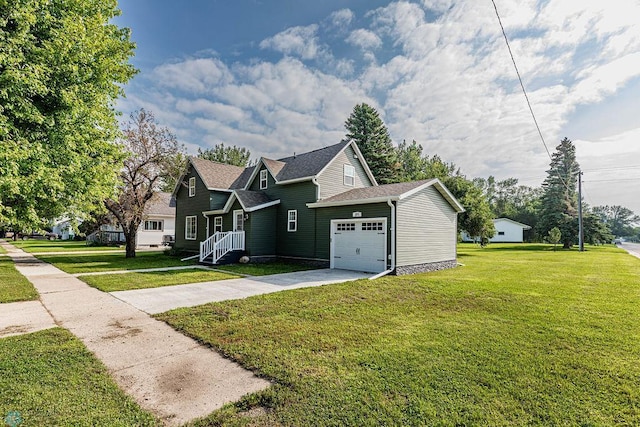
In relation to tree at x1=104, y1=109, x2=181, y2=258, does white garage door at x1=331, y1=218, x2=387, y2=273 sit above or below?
below

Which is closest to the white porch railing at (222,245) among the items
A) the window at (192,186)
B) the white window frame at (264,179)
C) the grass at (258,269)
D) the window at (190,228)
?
the grass at (258,269)

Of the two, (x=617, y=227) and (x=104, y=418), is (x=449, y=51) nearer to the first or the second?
(x=104, y=418)

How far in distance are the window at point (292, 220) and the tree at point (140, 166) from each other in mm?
8772

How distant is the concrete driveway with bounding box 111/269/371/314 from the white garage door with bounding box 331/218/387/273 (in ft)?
2.89

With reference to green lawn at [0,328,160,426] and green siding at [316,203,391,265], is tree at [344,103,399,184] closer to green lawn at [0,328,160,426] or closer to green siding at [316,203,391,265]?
green siding at [316,203,391,265]

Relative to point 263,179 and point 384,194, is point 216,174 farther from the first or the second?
point 384,194

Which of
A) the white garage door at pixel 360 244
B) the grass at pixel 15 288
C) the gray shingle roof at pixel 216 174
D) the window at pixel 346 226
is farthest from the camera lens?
the gray shingle roof at pixel 216 174

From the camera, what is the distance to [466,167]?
3941 centimetres

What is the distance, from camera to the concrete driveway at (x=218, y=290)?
25.0ft

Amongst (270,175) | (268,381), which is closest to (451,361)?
(268,381)

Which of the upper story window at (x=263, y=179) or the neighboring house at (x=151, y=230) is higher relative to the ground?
the upper story window at (x=263, y=179)

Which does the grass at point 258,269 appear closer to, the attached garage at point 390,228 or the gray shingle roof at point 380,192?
the attached garage at point 390,228

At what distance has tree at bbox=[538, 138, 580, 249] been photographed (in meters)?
35.2

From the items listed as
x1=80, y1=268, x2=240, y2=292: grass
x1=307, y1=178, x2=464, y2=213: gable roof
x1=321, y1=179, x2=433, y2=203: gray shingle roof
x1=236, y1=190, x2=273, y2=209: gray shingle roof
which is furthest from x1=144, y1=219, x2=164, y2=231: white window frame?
x1=321, y1=179, x2=433, y2=203: gray shingle roof
